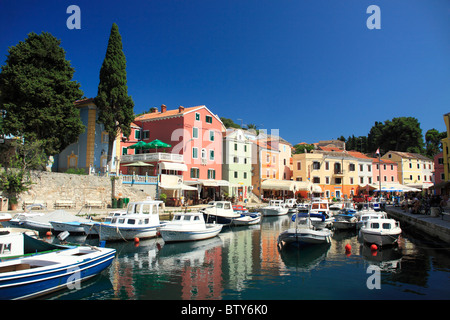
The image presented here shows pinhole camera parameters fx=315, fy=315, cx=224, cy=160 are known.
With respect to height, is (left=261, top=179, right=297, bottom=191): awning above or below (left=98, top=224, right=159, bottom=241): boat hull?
above

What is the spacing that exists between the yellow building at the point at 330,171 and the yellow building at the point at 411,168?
12.4 metres

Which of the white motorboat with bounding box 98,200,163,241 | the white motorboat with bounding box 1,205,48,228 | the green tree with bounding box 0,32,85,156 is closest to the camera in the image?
the white motorboat with bounding box 98,200,163,241

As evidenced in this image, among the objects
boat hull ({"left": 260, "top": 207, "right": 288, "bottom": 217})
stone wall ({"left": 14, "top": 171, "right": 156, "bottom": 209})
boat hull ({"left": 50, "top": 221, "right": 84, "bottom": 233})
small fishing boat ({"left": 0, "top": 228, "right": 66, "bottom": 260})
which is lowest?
boat hull ({"left": 260, "top": 207, "right": 288, "bottom": 217})

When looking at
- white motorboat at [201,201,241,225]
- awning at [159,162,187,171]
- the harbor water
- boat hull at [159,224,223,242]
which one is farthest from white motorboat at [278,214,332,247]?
awning at [159,162,187,171]

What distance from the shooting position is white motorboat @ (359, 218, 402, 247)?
19.3 m

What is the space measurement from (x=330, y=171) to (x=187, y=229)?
48444mm

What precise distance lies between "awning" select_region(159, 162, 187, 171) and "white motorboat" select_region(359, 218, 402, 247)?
81.3 ft

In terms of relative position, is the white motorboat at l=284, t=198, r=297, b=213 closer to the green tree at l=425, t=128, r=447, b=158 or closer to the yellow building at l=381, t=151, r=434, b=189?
the yellow building at l=381, t=151, r=434, b=189

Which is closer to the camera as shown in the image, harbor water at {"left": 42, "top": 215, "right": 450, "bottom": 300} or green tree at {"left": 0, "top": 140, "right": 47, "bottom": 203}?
harbor water at {"left": 42, "top": 215, "right": 450, "bottom": 300}

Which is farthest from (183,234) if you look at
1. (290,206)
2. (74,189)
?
(290,206)

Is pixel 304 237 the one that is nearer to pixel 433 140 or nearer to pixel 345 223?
pixel 345 223

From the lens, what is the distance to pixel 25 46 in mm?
30719
